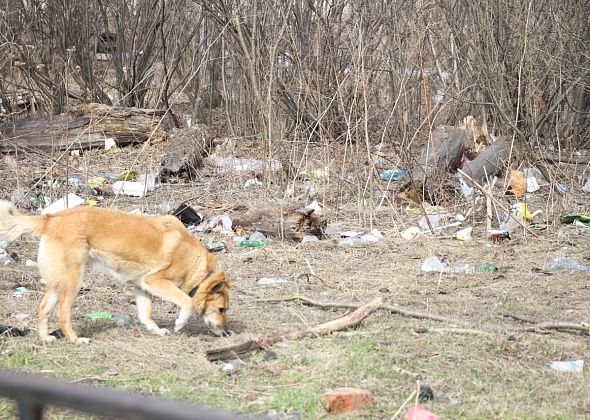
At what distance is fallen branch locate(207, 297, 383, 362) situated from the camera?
5.70 meters

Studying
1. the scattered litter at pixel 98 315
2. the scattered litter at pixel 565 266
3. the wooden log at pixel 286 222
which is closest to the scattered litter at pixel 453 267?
the scattered litter at pixel 565 266

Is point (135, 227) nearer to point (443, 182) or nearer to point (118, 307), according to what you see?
point (118, 307)

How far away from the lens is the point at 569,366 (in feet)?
18.3

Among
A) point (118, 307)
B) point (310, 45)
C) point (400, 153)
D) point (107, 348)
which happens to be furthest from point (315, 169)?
point (107, 348)

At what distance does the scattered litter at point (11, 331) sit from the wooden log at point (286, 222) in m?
4.13

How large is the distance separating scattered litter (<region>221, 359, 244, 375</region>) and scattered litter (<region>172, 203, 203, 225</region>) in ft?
17.2

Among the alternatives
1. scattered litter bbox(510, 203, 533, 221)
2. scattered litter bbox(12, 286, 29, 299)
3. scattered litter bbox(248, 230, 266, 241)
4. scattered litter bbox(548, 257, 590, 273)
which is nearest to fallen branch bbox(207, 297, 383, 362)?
scattered litter bbox(12, 286, 29, 299)

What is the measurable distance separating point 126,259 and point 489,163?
767 centimetres

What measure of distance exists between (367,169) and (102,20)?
26.3 ft

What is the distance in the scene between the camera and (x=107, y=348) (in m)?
5.93

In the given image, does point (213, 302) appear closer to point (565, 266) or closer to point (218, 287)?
point (218, 287)

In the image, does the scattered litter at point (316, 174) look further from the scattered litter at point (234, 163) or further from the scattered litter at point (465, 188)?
the scattered litter at point (465, 188)

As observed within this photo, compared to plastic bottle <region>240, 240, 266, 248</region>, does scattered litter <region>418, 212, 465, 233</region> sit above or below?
above

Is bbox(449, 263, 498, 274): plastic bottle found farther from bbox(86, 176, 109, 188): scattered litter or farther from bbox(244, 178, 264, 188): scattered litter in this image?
bbox(86, 176, 109, 188): scattered litter
